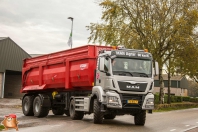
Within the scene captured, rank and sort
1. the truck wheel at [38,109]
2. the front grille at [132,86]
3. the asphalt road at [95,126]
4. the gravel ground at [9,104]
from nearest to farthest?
the asphalt road at [95,126]
the front grille at [132,86]
the truck wheel at [38,109]
the gravel ground at [9,104]

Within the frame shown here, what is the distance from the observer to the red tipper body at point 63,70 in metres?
15.1

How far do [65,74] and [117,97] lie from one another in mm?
4256

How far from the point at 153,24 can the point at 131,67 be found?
1828 centimetres

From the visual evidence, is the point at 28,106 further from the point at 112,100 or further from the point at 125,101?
the point at 125,101

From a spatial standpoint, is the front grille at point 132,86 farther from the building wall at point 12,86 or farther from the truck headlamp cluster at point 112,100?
the building wall at point 12,86

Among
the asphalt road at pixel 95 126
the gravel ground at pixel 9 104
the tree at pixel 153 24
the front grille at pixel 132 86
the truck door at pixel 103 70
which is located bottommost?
the asphalt road at pixel 95 126

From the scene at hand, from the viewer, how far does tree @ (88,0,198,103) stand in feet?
97.7

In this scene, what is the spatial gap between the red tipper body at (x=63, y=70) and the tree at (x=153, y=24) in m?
12.5

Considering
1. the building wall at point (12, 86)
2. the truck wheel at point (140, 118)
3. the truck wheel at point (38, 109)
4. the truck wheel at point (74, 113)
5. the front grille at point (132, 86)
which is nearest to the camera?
the front grille at point (132, 86)

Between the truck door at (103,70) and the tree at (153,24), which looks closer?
the truck door at (103,70)

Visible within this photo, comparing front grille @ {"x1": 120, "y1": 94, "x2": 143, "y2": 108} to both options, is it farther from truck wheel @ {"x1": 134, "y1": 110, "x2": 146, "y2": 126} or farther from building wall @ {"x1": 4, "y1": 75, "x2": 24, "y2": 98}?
building wall @ {"x1": 4, "y1": 75, "x2": 24, "y2": 98}

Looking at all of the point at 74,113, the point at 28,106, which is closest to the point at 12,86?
the point at 28,106

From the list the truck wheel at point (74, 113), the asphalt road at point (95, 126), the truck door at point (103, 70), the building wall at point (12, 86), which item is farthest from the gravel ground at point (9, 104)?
the truck door at point (103, 70)

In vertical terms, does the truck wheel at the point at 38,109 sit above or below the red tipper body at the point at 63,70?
below
